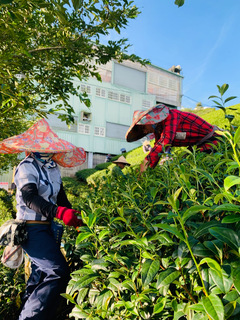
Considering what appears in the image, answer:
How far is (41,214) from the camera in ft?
8.44

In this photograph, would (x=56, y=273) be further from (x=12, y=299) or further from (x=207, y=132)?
(x=207, y=132)

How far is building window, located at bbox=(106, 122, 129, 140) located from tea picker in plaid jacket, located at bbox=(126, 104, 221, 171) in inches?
767

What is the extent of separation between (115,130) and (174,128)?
794 inches

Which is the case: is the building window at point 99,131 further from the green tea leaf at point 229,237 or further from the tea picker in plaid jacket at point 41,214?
the green tea leaf at point 229,237

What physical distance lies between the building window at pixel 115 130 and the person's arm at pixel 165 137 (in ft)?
64.6

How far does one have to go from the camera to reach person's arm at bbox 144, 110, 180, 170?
8.57ft

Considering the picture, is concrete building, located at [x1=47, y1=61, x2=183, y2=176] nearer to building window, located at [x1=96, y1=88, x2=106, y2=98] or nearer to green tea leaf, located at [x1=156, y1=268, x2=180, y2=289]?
building window, located at [x1=96, y1=88, x2=106, y2=98]

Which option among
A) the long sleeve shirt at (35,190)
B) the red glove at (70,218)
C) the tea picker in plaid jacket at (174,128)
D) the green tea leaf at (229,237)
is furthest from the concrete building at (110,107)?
the green tea leaf at (229,237)

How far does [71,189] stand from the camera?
10.8 metres

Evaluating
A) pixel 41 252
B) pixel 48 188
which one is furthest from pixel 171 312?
pixel 48 188

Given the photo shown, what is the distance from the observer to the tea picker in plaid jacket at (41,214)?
2.16 meters

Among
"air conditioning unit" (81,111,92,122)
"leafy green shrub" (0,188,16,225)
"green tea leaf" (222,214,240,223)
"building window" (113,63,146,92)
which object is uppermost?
"building window" (113,63,146,92)

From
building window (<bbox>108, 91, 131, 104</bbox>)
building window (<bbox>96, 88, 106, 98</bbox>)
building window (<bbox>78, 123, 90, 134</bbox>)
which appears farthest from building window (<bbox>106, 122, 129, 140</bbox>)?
building window (<bbox>96, 88, 106, 98</bbox>)

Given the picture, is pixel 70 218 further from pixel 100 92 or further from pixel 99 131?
pixel 100 92
